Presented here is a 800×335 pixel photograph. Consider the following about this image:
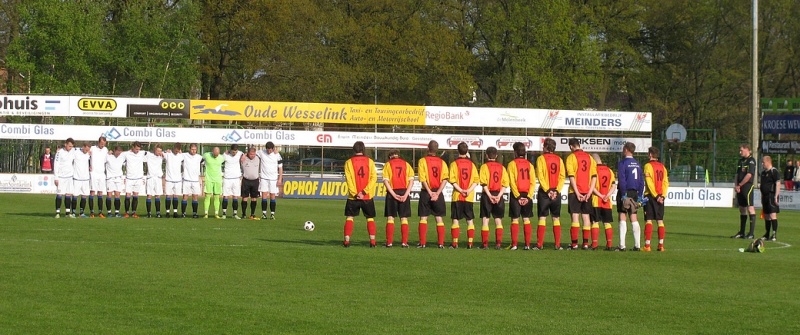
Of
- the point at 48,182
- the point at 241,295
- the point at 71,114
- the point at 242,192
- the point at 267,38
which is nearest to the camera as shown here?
the point at 241,295

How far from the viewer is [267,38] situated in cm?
6141

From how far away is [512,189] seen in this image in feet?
64.1

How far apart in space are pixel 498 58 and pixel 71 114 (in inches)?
1043

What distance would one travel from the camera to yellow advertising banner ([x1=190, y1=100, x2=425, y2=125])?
51156 mm

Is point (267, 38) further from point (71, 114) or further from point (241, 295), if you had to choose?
point (241, 295)

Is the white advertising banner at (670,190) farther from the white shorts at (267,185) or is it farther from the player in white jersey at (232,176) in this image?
the player in white jersey at (232,176)

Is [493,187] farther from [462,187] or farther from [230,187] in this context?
[230,187]

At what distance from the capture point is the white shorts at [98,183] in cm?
2773

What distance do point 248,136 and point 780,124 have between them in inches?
925

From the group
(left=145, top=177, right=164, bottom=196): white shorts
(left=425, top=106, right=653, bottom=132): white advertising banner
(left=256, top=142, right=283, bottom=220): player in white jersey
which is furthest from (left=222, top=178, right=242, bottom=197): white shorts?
(left=425, top=106, right=653, bottom=132): white advertising banner


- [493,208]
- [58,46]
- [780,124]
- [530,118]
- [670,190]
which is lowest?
[493,208]

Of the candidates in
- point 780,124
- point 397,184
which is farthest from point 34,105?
point 397,184

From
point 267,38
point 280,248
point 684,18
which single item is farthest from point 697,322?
point 684,18

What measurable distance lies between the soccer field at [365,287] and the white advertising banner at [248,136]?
2716cm
